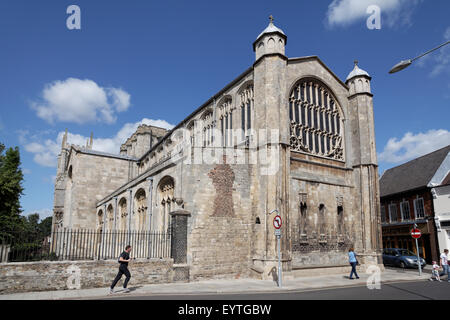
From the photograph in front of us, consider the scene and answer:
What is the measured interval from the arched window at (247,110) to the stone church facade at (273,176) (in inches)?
2.7

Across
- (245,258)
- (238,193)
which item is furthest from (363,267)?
(238,193)

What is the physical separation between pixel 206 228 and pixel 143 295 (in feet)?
16.4

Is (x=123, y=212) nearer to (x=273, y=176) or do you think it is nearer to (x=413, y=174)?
(x=273, y=176)

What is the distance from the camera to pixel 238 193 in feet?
56.2

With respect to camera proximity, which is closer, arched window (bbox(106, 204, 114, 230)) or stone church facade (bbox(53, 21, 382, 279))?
stone church facade (bbox(53, 21, 382, 279))

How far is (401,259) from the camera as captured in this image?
23.7 metres

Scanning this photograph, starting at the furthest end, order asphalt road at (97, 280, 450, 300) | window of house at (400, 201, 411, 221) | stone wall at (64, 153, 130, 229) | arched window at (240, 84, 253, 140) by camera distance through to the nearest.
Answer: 1. stone wall at (64, 153, 130, 229)
2. window of house at (400, 201, 411, 221)
3. arched window at (240, 84, 253, 140)
4. asphalt road at (97, 280, 450, 300)

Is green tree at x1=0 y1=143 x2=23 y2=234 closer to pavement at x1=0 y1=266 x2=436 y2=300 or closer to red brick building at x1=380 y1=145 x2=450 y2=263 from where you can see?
pavement at x1=0 y1=266 x2=436 y2=300

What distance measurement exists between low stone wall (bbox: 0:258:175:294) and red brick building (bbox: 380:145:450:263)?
2383 cm

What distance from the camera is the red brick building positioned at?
2750cm

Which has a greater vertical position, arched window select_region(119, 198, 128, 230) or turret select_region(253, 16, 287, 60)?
turret select_region(253, 16, 287, 60)

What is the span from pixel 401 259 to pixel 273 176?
13915 mm

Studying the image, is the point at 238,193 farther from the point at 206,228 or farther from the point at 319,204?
the point at 319,204

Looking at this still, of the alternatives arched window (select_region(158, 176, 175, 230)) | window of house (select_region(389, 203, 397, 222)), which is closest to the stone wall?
arched window (select_region(158, 176, 175, 230))
